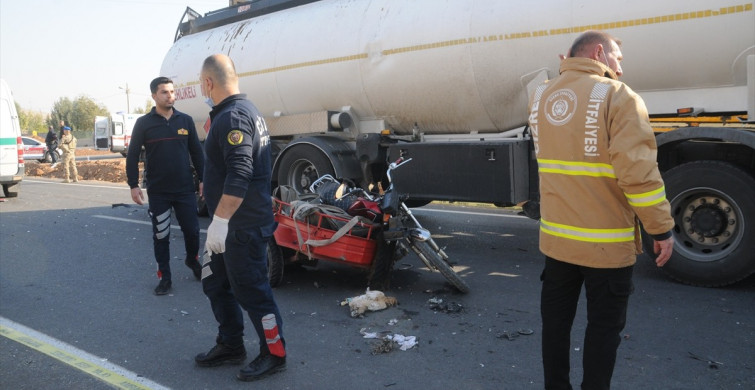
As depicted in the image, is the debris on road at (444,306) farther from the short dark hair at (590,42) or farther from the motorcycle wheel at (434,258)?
the short dark hair at (590,42)

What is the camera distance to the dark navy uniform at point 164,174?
5.57 metres

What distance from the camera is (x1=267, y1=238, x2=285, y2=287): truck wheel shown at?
5.47 meters

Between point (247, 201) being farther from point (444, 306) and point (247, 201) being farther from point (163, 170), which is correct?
point (163, 170)

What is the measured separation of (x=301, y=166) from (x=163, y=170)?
324cm

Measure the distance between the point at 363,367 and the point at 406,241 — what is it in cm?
147

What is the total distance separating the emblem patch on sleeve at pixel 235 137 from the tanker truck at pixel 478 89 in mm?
3556

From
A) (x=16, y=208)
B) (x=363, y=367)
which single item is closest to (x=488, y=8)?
(x=363, y=367)

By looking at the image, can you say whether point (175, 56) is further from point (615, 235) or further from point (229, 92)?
point (615, 235)

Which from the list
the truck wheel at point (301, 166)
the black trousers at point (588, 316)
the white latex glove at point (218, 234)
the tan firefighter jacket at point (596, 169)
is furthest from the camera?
the truck wheel at point (301, 166)

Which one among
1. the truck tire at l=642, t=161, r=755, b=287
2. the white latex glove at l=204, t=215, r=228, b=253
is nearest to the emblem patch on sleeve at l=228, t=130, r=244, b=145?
the white latex glove at l=204, t=215, r=228, b=253

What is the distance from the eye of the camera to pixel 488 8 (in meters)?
6.36

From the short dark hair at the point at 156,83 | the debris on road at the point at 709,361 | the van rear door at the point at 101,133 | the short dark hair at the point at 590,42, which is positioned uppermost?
the van rear door at the point at 101,133

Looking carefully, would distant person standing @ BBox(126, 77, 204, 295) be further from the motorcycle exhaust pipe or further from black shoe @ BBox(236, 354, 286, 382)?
black shoe @ BBox(236, 354, 286, 382)

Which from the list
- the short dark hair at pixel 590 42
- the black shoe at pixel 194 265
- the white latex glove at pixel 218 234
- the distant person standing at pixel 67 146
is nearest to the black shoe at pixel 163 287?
the black shoe at pixel 194 265
